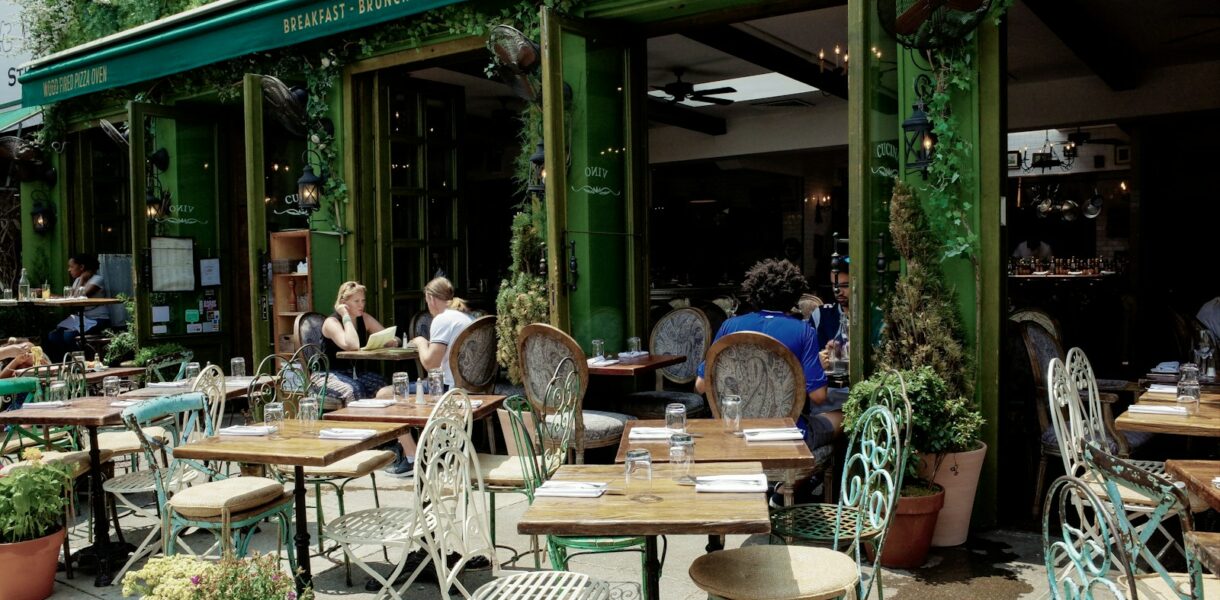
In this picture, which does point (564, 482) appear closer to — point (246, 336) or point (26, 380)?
point (26, 380)

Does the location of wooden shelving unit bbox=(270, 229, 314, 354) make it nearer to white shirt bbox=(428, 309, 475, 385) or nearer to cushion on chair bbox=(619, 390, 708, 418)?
white shirt bbox=(428, 309, 475, 385)

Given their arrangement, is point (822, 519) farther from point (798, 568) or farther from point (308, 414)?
point (308, 414)

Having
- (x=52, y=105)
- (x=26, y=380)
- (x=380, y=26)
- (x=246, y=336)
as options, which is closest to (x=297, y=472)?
(x=26, y=380)

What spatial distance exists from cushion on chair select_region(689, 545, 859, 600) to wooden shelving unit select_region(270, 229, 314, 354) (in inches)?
240

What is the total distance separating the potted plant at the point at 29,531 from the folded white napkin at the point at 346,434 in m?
1.21

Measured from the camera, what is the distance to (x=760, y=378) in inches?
177

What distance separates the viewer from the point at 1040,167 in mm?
13180

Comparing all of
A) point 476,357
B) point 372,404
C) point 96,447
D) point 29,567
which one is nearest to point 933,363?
point 372,404


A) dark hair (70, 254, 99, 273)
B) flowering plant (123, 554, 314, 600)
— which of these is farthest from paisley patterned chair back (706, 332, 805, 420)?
dark hair (70, 254, 99, 273)

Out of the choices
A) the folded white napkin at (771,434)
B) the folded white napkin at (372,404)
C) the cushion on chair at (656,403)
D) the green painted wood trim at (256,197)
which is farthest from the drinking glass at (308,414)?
the green painted wood trim at (256,197)

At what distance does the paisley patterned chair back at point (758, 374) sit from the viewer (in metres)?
4.41

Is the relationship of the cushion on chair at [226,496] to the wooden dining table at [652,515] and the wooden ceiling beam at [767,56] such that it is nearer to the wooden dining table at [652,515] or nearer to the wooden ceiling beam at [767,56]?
the wooden dining table at [652,515]

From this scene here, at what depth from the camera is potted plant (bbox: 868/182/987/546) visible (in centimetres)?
437

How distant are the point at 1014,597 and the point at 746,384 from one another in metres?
1.45
